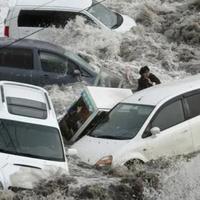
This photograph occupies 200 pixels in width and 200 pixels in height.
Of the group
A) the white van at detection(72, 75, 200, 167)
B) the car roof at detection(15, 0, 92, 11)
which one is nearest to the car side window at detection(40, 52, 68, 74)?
the white van at detection(72, 75, 200, 167)

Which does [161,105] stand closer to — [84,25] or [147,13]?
[84,25]

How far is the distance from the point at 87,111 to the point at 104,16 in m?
8.09

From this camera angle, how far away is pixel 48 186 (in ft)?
35.4

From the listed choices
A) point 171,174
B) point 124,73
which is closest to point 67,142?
point 171,174

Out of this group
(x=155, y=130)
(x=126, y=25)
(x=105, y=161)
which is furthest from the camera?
(x=126, y=25)

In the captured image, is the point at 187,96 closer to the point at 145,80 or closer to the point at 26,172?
the point at 145,80

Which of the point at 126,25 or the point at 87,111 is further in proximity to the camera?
the point at 126,25

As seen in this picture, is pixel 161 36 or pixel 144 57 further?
pixel 161 36

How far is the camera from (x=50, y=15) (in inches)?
852

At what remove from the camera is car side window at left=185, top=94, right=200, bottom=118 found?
1377cm

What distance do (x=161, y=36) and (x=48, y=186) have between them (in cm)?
1359

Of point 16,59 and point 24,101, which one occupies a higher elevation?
point 24,101

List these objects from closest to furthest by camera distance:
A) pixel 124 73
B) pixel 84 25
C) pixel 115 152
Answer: pixel 115 152
pixel 124 73
pixel 84 25

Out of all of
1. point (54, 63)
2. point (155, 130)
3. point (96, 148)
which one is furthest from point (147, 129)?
point (54, 63)
